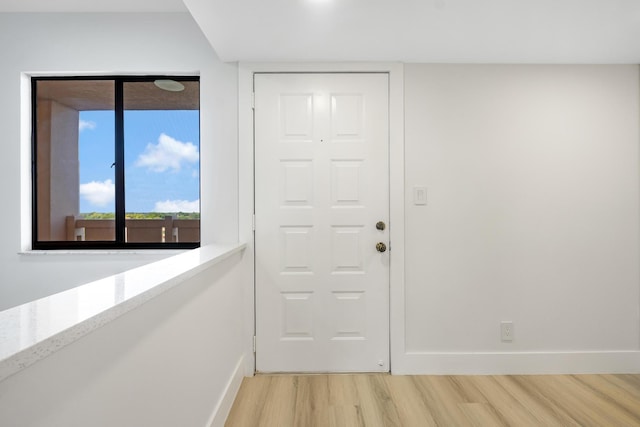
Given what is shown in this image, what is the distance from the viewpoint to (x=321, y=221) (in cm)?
255

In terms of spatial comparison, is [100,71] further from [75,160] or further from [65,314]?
[65,314]

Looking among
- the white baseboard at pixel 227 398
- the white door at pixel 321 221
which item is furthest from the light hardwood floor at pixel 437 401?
the white door at pixel 321 221

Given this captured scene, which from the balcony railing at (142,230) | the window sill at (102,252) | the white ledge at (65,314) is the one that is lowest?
the window sill at (102,252)

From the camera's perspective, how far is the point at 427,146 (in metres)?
2.54

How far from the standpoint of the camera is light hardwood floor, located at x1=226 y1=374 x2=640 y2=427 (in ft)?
6.45

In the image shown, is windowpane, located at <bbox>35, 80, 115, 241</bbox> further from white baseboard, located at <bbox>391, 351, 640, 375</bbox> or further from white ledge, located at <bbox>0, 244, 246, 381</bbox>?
white baseboard, located at <bbox>391, 351, 640, 375</bbox>

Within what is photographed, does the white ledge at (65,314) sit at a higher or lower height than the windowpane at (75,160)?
lower

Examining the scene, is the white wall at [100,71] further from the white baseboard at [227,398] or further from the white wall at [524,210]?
the white wall at [524,210]

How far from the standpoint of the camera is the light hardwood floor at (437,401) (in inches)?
77.4

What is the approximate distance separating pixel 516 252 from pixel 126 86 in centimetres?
310

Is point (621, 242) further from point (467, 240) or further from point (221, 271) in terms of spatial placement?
point (221, 271)

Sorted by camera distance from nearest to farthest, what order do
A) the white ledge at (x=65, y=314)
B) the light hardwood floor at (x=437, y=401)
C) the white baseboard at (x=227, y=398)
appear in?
the white ledge at (x=65, y=314), the white baseboard at (x=227, y=398), the light hardwood floor at (x=437, y=401)

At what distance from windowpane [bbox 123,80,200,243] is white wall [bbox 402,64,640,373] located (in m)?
1.62

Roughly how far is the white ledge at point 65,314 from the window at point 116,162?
1.62 meters
